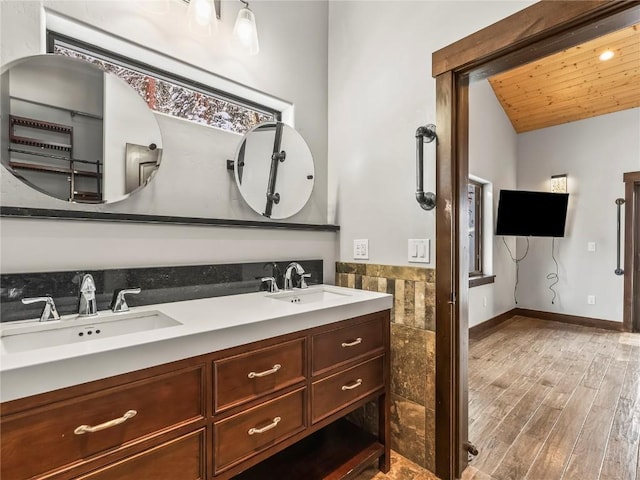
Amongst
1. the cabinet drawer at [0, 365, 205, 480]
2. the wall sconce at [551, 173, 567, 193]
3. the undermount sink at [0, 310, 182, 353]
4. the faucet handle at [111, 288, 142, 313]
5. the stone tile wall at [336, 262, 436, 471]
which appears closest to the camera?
the cabinet drawer at [0, 365, 205, 480]

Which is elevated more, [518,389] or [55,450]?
[55,450]

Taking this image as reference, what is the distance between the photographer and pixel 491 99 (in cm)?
410

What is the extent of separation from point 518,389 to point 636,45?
344 cm

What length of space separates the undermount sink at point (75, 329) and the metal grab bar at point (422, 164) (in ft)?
4.00

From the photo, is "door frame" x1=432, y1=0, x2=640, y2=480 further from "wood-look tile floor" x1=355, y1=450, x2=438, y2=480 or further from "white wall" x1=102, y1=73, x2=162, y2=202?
"white wall" x1=102, y1=73, x2=162, y2=202

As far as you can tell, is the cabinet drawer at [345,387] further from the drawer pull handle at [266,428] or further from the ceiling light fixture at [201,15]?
the ceiling light fixture at [201,15]

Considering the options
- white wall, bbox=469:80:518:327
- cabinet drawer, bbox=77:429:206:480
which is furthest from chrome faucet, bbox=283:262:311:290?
white wall, bbox=469:80:518:327

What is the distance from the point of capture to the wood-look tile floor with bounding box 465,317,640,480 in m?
1.67

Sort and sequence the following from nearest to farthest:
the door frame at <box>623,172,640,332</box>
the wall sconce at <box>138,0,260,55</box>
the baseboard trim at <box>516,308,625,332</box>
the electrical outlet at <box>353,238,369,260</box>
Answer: the wall sconce at <box>138,0,260,55</box>, the electrical outlet at <box>353,238,369,260</box>, the door frame at <box>623,172,640,332</box>, the baseboard trim at <box>516,308,625,332</box>

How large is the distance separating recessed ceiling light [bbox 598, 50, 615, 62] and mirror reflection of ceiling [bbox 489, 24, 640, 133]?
30 millimetres

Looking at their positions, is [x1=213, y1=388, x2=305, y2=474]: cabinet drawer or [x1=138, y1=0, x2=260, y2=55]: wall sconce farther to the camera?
[x1=138, y1=0, x2=260, y2=55]: wall sconce

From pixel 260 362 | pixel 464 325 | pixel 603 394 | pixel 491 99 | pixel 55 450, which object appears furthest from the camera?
pixel 491 99

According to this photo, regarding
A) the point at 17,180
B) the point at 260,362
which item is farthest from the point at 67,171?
the point at 260,362

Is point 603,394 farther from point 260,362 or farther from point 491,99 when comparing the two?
point 491,99
